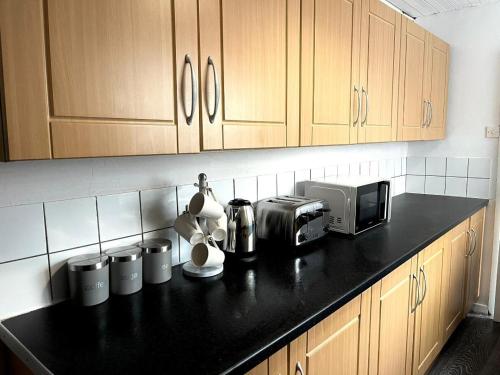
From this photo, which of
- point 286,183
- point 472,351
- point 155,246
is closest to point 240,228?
point 155,246

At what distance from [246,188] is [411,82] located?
1.34 meters

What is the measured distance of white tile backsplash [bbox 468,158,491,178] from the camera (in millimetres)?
2855

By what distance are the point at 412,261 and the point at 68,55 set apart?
157 centimetres

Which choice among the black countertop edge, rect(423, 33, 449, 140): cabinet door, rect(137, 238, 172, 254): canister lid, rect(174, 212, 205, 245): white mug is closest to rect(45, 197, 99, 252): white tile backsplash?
rect(137, 238, 172, 254): canister lid

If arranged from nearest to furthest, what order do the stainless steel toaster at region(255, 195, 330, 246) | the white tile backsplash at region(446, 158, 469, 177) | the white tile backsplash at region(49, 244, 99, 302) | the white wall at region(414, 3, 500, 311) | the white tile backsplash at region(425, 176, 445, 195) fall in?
the white tile backsplash at region(49, 244, 99, 302) < the stainless steel toaster at region(255, 195, 330, 246) < the white wall at region(414, 3, 500, 311) < the white tile backsplash at region(446, 158, 469, 177) < the white tile backsplash at region(425, 176, 445, 195)

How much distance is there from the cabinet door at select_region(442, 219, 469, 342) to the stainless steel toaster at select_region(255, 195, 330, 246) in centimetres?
87

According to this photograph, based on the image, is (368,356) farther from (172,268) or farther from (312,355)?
(172,268)

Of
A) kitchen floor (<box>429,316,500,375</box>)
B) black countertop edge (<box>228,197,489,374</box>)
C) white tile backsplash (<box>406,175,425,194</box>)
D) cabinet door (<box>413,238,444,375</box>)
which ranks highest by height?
white tile backsplash (<box>406,175,425,194</box>)

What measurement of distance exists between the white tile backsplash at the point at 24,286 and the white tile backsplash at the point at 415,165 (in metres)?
2.84

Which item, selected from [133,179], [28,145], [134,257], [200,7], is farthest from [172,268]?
[200,7]

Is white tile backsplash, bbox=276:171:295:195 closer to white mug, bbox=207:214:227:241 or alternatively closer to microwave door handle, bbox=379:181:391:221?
microwave door handle, bbox=379:181:391:221

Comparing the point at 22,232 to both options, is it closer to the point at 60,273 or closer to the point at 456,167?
the point at 60,273

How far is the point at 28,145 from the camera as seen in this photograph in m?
0.81

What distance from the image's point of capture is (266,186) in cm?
192
